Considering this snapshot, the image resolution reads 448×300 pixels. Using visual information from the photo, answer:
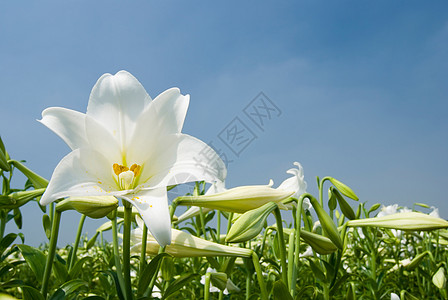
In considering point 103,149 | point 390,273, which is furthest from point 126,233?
point 390,273

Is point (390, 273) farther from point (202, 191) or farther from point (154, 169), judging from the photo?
point (154, 169)

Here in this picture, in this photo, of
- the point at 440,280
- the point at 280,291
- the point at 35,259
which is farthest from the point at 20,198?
the point at 440,280

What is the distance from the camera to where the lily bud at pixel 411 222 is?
1099 mm

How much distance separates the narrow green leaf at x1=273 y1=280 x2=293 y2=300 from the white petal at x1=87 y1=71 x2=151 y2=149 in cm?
53

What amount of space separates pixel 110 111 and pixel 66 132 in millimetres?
128

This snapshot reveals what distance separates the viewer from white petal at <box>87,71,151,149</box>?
3.31 feet

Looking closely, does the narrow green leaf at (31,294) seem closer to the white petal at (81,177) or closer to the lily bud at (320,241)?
the white petal at (81,177)

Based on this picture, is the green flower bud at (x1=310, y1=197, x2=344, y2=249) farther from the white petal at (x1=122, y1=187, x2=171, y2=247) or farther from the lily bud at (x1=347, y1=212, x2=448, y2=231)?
the white petal at (x1=122, y1=187, x2=171, y2=247)

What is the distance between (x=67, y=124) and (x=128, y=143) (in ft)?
0.54

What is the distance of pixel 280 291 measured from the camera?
3.04 feet

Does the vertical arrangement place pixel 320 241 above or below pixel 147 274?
above

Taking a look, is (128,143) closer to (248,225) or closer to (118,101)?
(118,101)

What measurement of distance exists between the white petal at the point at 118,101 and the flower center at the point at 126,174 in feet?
0.30

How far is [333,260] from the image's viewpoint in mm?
1547
